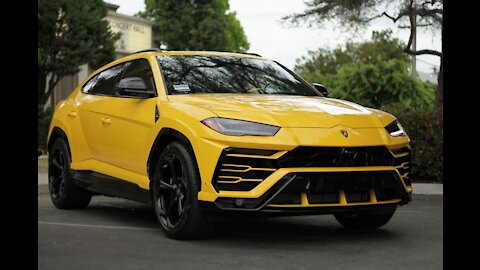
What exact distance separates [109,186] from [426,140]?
21.0 ft

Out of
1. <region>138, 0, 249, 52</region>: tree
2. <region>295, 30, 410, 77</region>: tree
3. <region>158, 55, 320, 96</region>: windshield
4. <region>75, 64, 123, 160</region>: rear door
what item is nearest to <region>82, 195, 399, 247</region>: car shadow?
<region>75, 64, 123, 160</region>: rear door

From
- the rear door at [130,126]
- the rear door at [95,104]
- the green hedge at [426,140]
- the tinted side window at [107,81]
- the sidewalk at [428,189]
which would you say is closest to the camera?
the rear door at [130,126]

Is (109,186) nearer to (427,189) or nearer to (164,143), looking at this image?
(164,143)

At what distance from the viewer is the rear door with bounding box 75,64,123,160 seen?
814cm

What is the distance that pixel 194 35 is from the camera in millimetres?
46125

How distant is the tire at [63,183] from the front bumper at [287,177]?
123 inches

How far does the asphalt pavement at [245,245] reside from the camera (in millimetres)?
5551

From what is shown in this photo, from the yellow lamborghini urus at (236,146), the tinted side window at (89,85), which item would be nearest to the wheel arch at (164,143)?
the yellow lamborghini urus at (236,146)

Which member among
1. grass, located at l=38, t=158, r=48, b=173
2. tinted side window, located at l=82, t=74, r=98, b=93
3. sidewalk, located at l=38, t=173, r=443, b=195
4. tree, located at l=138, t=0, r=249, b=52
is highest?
tree, located at l=138, t=0, r=249, b=52

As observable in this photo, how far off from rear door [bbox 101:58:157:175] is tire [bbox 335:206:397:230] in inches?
74.9

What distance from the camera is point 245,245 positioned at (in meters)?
6.36

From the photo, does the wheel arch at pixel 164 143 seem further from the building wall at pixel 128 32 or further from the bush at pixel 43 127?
the building wall at pixel 128 32

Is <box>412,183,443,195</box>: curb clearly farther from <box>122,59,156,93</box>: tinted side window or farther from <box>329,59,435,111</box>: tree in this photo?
<box>329,59,435,111</box>: tree
